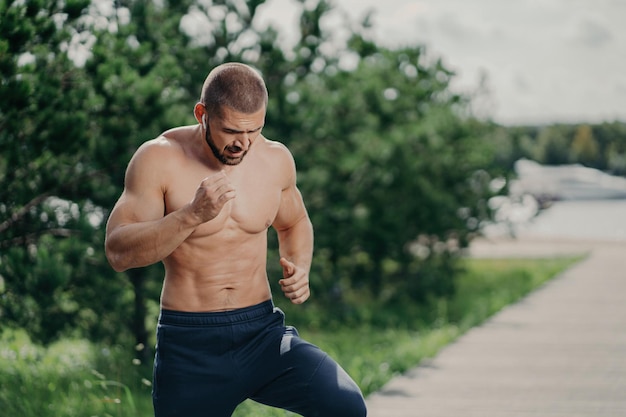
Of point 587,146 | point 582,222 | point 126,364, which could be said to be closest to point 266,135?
point 126,364

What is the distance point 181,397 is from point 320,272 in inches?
244

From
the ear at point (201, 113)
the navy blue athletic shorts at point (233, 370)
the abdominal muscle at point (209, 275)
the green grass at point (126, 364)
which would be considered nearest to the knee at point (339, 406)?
the navy blue athletic shorts at point (233, 370)

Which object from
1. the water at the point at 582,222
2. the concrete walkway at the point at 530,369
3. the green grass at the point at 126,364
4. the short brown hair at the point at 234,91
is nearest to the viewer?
the short brown hair at the point at 234,91

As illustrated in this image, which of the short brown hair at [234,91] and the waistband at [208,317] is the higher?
the short brown hair at [234,91]

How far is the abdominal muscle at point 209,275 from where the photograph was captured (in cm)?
327

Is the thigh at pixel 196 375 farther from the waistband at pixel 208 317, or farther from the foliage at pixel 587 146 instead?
the foliage at pixel 587 146

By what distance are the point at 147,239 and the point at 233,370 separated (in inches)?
24.1

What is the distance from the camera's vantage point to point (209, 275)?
329cm

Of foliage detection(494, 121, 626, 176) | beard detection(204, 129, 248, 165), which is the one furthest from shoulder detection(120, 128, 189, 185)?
foliage detection(494, 121, 626, 176)

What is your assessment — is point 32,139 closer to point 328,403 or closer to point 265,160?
point 265,160

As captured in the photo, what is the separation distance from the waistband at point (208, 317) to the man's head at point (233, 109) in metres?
0.55

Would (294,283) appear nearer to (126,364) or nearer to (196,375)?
(196,375)

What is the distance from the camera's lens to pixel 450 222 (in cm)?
1136

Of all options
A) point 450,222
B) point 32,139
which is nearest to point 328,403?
point 32,139
